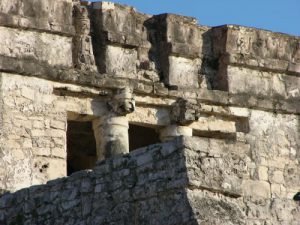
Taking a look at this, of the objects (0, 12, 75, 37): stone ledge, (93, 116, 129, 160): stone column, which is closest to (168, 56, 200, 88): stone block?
(93, 116, 129, 160): stone column

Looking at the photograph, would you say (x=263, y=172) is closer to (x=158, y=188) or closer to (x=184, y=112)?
(x=184, y=112)

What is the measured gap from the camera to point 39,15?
1944 cm

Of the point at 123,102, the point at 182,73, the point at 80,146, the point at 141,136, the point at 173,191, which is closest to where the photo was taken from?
the point at 173,191

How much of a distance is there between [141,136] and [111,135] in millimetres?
1710

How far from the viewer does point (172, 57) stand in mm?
20734

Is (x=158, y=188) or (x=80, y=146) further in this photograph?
(x=80, y=146)

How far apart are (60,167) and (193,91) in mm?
2494

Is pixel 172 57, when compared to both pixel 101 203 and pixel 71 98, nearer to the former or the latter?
pixel 71 98

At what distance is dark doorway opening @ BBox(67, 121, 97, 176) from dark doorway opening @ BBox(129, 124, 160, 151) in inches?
19.8

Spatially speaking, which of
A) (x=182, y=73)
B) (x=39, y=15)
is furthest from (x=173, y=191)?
(x=182, y=73)

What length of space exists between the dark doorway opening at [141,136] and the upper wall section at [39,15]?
6.97 feet

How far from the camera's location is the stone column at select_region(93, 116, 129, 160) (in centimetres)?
1970

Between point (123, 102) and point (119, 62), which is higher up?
point (119, 62)

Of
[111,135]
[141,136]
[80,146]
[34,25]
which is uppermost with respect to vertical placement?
[34,25]
